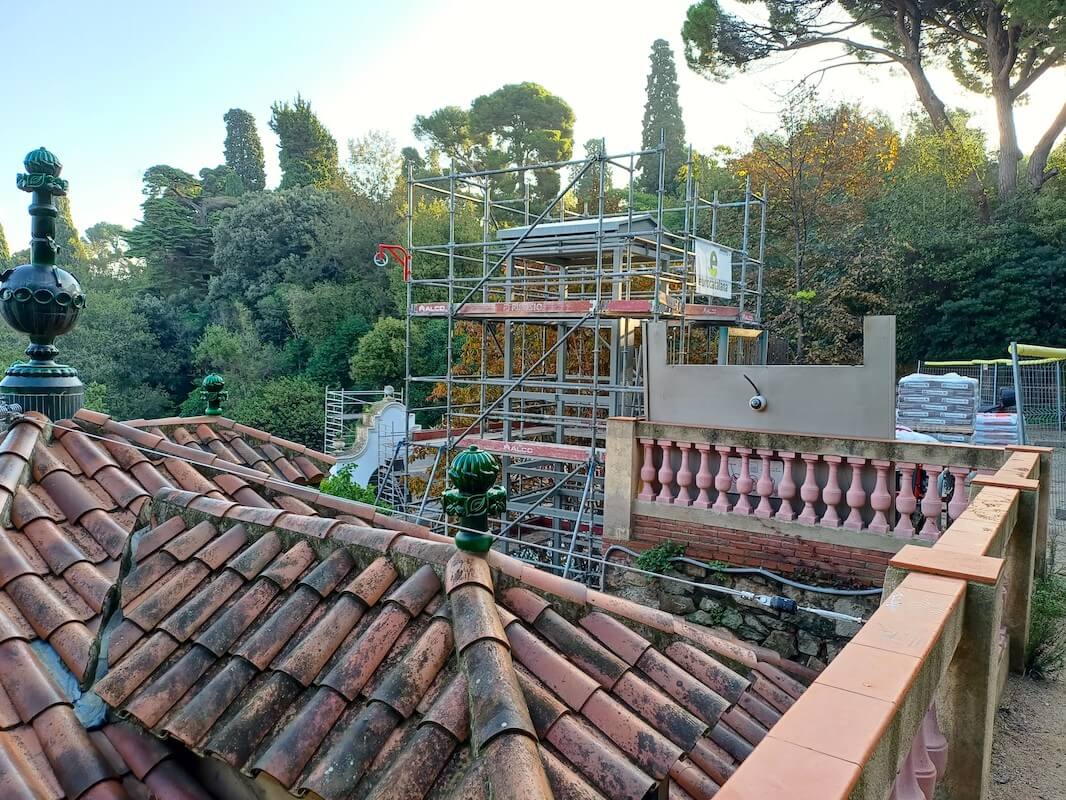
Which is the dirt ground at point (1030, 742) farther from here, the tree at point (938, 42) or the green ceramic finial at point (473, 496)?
the tree at point (938, 42)

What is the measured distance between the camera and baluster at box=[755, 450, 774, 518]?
567 cm

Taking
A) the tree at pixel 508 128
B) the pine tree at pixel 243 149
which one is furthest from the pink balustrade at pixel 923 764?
the pine tree at pixel 243 149

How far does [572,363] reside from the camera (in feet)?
53.4

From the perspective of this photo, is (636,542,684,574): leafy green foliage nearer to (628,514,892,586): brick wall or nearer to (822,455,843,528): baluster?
(628,514,892,586): brick wall

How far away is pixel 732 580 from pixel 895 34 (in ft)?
82.6

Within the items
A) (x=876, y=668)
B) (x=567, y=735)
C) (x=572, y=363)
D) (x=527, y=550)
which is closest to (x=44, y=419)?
(x=567, y=735)

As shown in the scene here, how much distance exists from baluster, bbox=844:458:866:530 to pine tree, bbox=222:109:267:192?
44.0 meters

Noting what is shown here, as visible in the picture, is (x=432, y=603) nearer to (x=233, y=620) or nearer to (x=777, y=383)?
(x=233, y=620)

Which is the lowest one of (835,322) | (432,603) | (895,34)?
(432,603)

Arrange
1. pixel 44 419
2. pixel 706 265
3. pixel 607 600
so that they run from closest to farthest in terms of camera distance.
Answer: pixel 607 600
pixel 44 419
pixel 706 265

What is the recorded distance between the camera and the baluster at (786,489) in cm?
559

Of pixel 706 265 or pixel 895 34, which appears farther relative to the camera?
pixel 895 34

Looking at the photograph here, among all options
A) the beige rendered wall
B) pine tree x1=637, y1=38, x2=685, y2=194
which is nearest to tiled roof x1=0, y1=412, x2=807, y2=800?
the beige rendered wall

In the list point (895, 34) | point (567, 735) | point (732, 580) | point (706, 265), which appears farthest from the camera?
point (895, 34)
